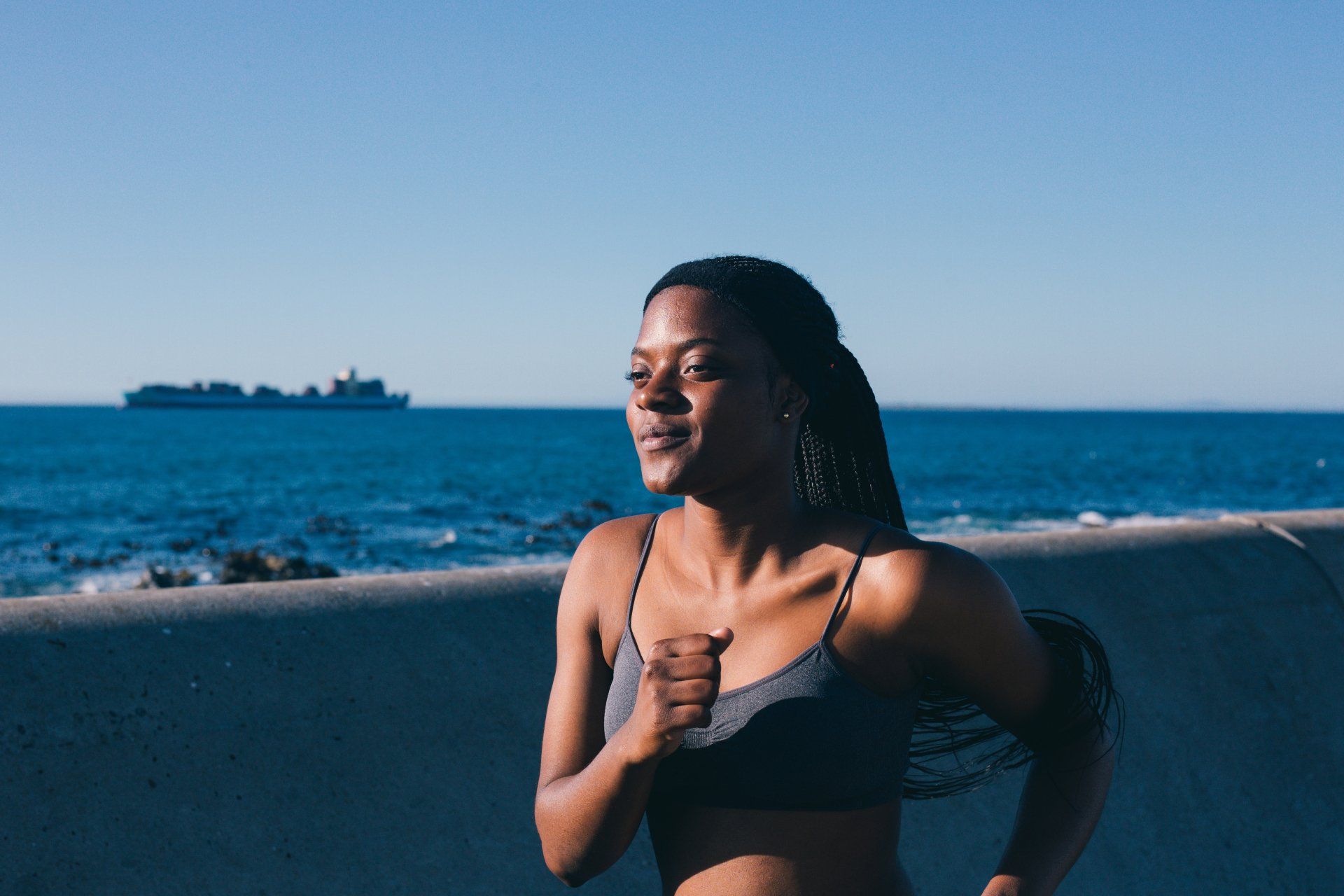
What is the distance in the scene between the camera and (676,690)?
4.61 ft

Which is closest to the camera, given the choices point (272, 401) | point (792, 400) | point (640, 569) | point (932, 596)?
point (932, 596)

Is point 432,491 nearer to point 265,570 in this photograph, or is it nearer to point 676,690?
point 265,570

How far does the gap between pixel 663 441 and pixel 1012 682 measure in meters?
0.65

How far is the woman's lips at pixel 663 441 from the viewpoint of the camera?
63.3 inches

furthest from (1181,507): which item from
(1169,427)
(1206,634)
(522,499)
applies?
(1169,427)

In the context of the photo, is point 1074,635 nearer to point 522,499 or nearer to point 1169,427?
point 522,499

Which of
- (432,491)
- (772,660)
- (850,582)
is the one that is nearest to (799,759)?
(772,660)

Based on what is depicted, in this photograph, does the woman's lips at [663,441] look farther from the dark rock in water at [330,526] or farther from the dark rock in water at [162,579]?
the dark rock in water at [330,526]

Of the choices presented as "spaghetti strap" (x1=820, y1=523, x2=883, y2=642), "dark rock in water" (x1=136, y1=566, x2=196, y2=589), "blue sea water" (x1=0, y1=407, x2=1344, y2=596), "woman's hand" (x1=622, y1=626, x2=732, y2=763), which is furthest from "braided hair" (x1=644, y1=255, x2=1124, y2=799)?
"blue sea water" (x1=0, y1=407, x2=1344, y2=596)

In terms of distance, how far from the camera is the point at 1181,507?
43000mm

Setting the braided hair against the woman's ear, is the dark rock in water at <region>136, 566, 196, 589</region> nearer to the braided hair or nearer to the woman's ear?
the braided hair

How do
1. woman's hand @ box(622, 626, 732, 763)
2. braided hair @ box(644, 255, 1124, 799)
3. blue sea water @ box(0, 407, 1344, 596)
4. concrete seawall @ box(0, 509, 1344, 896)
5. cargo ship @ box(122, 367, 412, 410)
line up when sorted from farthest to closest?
cargo ship @ box(122, 367, 412, 410) < blue sea water @ box(0, 407, 1344, 596) < concrete seawall @ box(0, 509, 1344, 896) < braided hair @ box(644, 255, 1124, 799) < woman's hand @ box(622, 626, 732, 763)

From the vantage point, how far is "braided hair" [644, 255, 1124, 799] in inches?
65.7

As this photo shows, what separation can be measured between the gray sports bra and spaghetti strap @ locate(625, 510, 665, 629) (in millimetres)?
129
